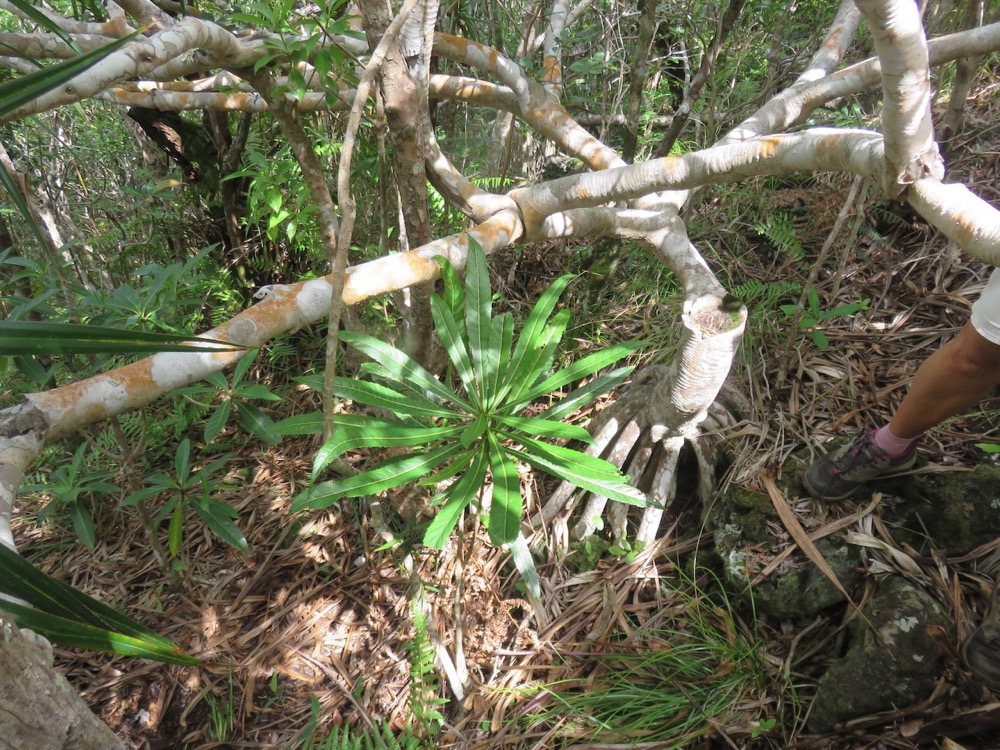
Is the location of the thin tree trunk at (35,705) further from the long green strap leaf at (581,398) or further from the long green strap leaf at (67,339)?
the long green strap leaf at (581,398)

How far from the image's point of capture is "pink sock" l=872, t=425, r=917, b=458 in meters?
1.70

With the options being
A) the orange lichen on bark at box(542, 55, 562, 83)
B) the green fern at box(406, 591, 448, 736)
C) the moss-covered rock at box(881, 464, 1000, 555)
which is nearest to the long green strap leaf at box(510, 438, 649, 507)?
the green fern at box(406, 591, 448, 736)

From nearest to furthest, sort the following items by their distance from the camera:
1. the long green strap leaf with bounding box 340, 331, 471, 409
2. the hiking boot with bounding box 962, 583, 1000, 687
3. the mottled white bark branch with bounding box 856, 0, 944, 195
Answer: the mottled white bark branch with bounding box 856, 0, 944, 195, the hiking boot with bounding box 962, 583, 1000, 687, the long green strap leaf with bounding box 340, 331, 471, 409

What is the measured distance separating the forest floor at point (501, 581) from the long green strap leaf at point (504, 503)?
0.53 metres

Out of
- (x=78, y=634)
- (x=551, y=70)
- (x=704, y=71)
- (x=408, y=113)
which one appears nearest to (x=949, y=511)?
(x=704, y=71)

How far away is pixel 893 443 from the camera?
171 cm

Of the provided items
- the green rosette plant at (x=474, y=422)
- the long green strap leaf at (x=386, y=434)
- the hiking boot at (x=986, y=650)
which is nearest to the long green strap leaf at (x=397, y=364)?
the green rosette plant at (x=474, y=422)

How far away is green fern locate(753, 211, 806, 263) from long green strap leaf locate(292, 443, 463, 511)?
1.83 meters

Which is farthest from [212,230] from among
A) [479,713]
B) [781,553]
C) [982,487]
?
[982,487]

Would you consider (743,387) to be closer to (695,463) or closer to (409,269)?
(695,463)

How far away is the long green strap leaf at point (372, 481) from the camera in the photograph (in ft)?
4.67

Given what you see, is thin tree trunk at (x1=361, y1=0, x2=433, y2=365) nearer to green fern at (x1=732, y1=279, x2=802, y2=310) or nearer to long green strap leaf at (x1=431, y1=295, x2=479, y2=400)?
long green strap leaf at (x1=431, y1=295, x2=479, y2=400)

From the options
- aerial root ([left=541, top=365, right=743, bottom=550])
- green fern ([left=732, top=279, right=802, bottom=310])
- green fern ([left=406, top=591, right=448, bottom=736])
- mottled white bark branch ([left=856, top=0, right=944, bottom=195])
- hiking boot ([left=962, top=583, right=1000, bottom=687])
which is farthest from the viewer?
green fern ([left=732, top=279, right=802, bottom=310])

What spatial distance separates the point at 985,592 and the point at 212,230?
12.6 ft
